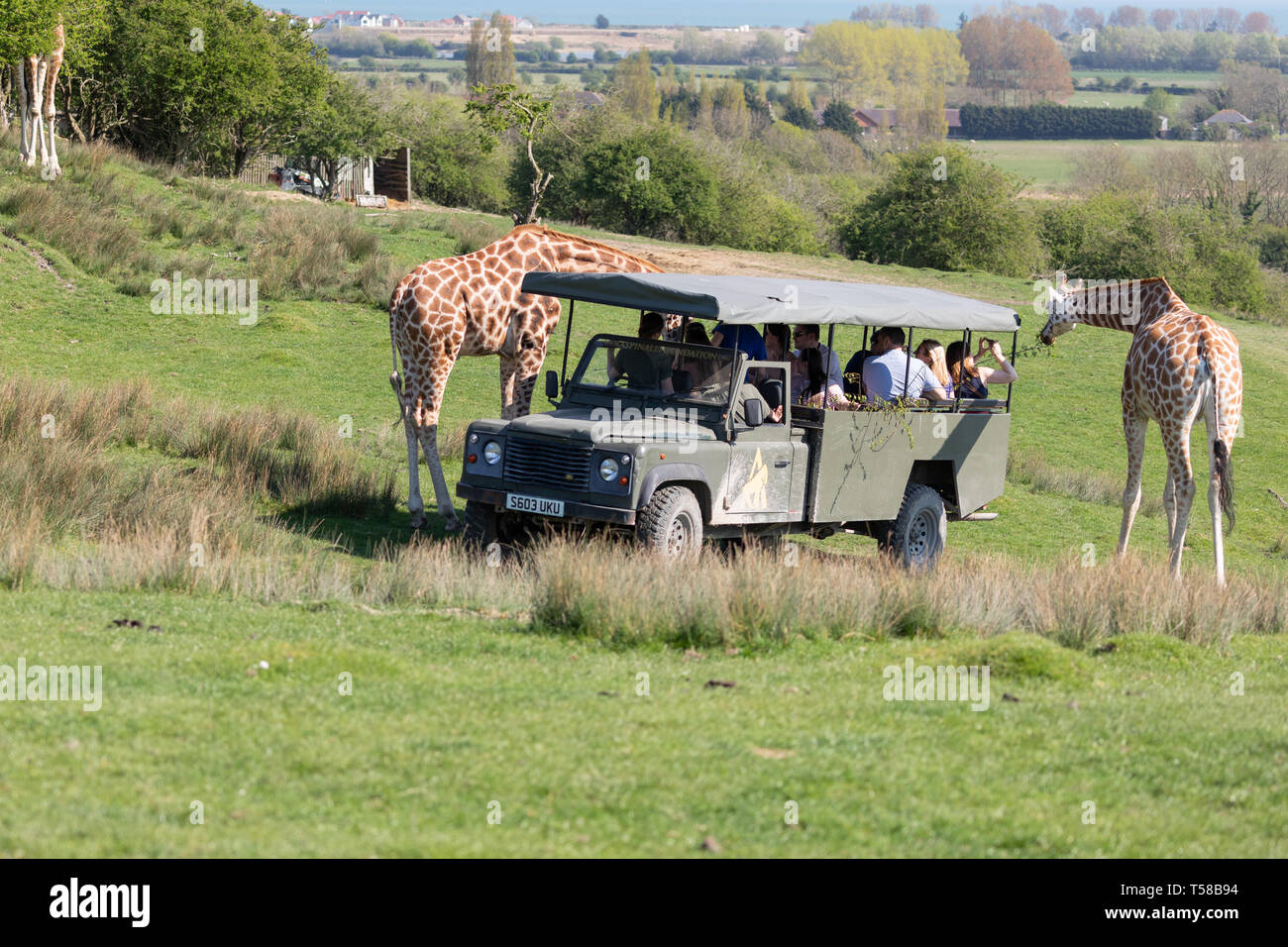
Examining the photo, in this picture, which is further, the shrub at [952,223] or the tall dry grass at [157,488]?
the shrub at [952,223]

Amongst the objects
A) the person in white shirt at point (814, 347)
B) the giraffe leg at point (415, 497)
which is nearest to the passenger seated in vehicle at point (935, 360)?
the person in white shirt at point (814, 347)

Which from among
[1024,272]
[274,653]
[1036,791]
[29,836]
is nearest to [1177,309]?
[1036,791]

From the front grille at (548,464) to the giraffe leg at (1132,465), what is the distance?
248 inches

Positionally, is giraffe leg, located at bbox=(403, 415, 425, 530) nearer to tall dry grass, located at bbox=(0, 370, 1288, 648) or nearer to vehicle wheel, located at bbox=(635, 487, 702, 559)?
tall dry grass, located at bbox=(0, 370, 1288, 648)

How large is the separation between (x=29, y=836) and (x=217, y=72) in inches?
1557

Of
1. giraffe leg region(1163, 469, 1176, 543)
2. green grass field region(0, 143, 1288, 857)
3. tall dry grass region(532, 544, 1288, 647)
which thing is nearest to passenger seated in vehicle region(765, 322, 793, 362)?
tall dry grass region(532, 544, 1288, 647)

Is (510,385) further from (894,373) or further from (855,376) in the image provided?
(894,373)

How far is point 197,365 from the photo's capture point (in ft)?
68.3

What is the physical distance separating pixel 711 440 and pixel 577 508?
52.3 inches

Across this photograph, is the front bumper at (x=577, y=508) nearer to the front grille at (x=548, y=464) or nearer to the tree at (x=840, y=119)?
the front grille at (x=548, y=464)

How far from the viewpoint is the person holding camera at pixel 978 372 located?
14.5m

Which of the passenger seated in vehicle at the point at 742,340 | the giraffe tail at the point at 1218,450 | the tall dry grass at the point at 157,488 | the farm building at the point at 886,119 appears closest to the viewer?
the tall dry grass at the point at 157,488

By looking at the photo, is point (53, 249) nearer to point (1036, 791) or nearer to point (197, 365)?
point (197, 365)

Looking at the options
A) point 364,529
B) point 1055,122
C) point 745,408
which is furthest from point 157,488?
point 1055,122
